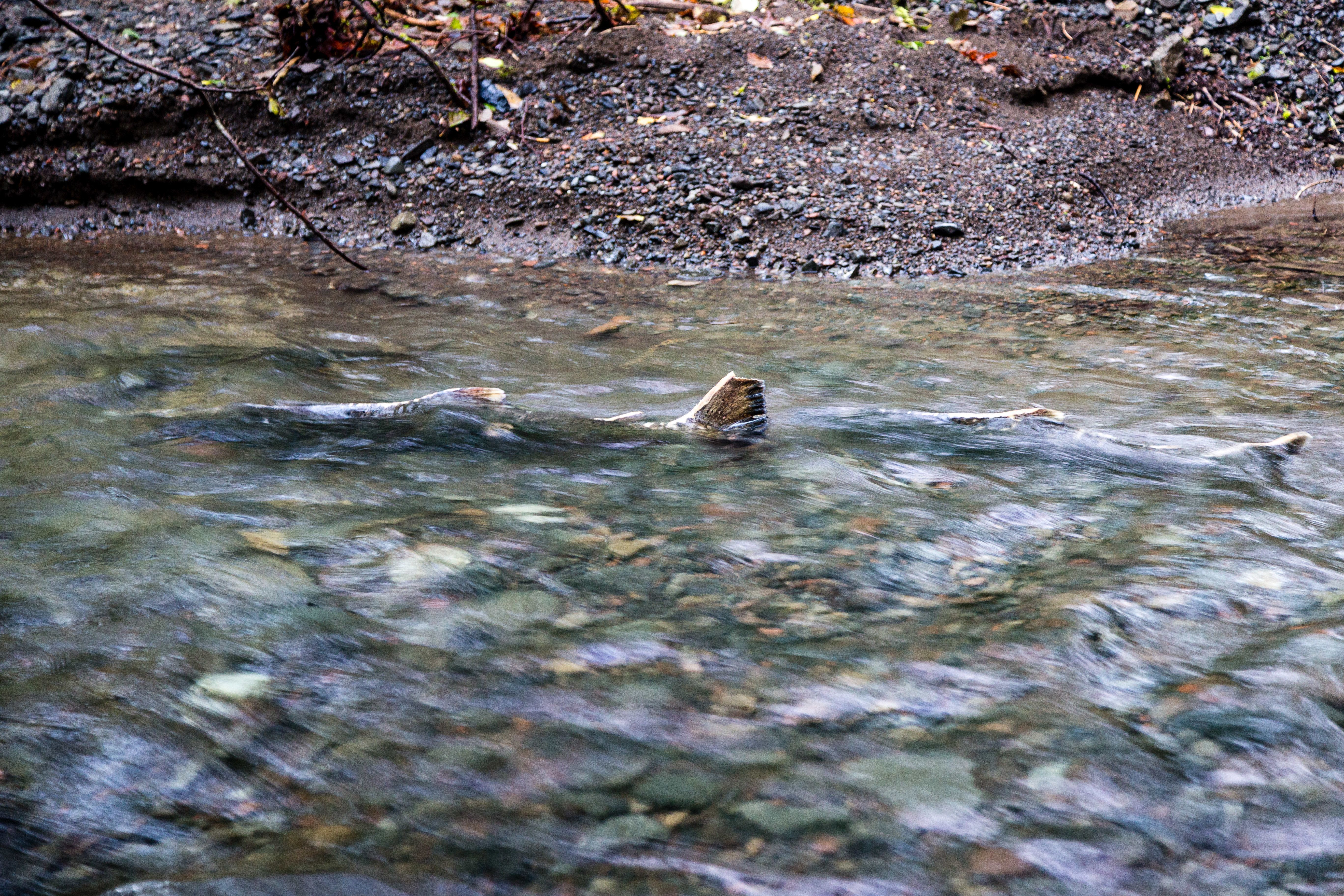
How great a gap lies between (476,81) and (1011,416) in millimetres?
6038

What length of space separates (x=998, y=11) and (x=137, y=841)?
9.51 m

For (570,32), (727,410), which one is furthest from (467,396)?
(570,32)

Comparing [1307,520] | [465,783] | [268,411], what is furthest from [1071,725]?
[268,411]

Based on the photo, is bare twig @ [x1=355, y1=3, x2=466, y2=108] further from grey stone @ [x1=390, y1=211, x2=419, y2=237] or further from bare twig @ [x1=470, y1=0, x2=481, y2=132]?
grey stone @ [x1=390, y1=211, x2=419, y2=237]

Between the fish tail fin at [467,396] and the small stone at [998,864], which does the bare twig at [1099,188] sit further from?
the small stone at [998,864]

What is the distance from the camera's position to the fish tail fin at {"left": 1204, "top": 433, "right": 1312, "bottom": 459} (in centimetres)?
305

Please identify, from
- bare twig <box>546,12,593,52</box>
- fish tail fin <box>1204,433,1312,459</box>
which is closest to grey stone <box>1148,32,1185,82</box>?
bare twig <box>546,12,593,52</box>

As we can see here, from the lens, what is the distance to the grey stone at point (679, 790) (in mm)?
1524

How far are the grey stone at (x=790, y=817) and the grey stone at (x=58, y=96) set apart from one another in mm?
8981

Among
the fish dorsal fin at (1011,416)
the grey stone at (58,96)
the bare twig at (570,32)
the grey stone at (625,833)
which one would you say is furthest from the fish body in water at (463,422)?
the grey stone at (58,96)

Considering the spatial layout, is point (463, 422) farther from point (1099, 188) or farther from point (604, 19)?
point (604, 19)

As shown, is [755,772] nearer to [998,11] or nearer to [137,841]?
[137,841]

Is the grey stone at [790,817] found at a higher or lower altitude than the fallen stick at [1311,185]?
lower

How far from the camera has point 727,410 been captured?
131 inches
